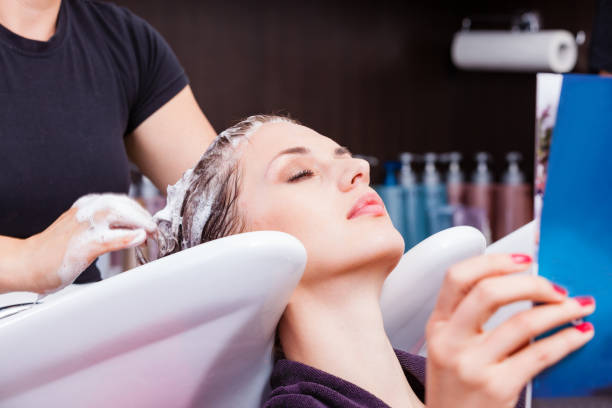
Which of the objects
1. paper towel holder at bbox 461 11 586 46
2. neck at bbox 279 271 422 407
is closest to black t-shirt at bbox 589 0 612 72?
neck at bbox 279 271 422 407

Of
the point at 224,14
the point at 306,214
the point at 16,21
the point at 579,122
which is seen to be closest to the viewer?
the point at 579,122

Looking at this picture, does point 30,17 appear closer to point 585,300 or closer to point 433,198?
point 585,300

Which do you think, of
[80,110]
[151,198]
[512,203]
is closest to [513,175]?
[512,203]

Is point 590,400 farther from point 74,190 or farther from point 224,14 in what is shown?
point 224,14

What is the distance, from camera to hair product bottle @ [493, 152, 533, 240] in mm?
A: 2889

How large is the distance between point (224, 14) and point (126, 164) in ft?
4.25

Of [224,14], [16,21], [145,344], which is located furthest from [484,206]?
[145,344]

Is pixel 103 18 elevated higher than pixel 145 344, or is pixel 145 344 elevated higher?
pixel 103 18

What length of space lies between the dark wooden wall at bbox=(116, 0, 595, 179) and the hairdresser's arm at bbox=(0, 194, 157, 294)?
1.48 metres

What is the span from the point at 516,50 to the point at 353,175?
2103 mm

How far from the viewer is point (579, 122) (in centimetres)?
62

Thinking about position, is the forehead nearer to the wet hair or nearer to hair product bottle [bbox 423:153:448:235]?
the wet hair

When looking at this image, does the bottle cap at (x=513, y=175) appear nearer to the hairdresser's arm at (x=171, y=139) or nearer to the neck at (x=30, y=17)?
the hairdresser's arm at (x=171, y=139)

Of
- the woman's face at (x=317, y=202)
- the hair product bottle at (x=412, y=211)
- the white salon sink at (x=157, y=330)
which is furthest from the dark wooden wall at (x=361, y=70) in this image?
the white salon sink at (x=157, y=330)
